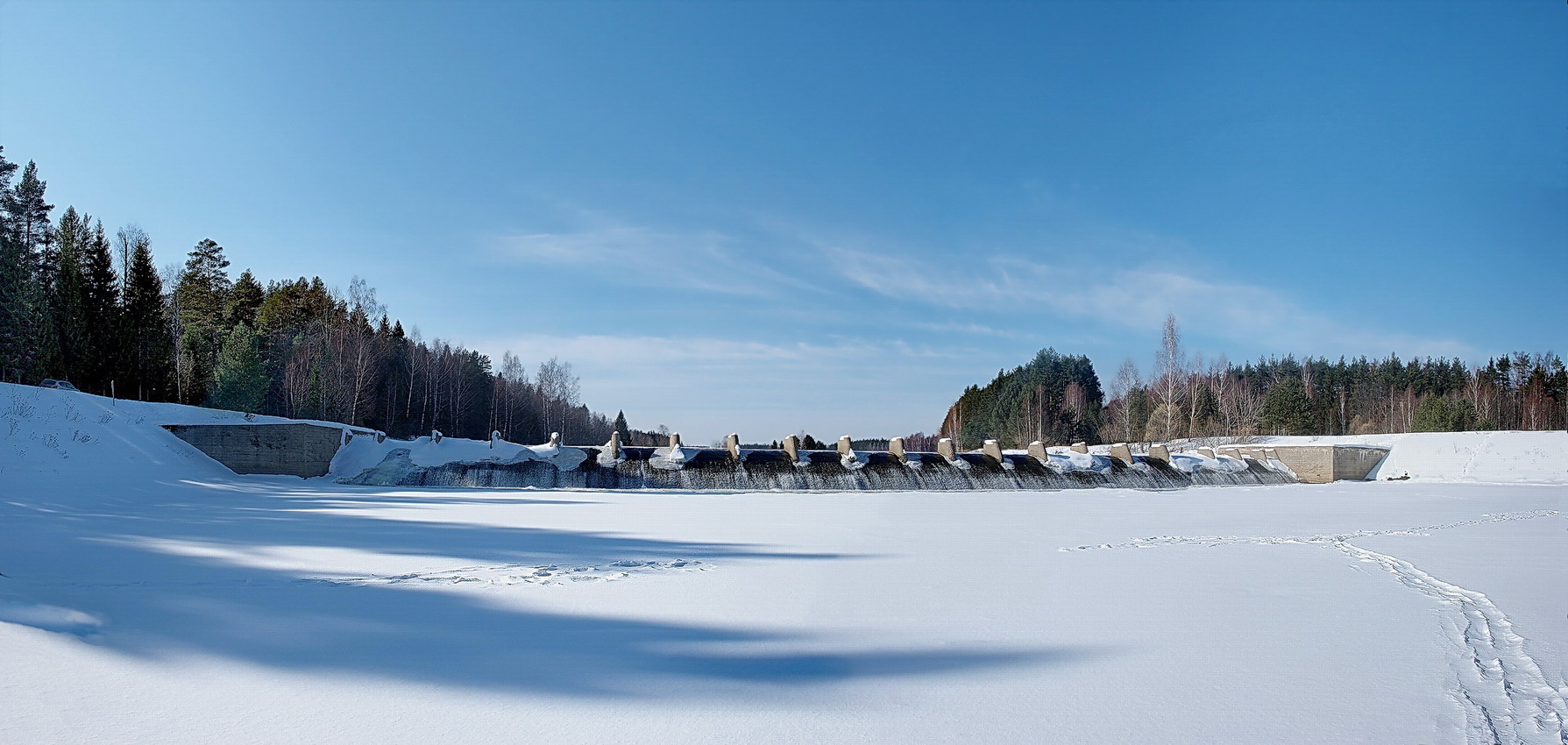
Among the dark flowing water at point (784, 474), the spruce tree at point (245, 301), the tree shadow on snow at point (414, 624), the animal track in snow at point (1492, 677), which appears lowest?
the dark flowing water at point (784, 474)

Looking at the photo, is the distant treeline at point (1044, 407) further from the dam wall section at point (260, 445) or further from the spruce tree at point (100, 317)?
the spruce tree at point (100, 317)

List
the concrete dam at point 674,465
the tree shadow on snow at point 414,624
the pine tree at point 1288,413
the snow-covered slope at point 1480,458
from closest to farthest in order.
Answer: the tree shadow on snow at point 414,624 < the concrete dam at point 674,465 < the snow-covered slope at point 1480,458 < the pine tree at point 1288,413

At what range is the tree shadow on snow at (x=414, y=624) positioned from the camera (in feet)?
11.4

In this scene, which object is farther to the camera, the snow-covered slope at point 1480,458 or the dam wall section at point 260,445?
the snow-covered slope at point 1480,458

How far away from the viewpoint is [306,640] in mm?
3852

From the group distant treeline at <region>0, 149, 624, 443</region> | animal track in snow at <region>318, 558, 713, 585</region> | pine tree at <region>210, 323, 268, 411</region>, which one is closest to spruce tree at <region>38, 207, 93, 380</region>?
distant treeline at <region>0, 149, 624, 443</region>

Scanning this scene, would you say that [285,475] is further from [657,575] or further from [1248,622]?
[1248,622]

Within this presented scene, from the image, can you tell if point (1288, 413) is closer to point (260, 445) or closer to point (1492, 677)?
point (1492, 677)

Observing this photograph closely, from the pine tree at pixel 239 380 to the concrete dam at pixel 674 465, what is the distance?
14.9 m

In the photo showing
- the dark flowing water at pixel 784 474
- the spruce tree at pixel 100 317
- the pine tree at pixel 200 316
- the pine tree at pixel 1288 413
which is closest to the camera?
the dark flowing water at pixel 784 474

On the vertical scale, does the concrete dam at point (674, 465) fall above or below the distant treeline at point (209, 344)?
below

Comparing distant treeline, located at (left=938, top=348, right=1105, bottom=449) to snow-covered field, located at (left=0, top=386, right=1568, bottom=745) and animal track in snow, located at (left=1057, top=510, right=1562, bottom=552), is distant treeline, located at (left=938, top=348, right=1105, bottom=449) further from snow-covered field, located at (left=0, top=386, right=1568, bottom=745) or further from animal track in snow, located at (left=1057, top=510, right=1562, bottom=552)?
snow-covered field, located at (left=0, top=386, right=1568, bottom=745)

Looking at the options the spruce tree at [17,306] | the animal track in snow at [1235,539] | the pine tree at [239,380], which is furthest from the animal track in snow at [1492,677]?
the spruce tree at [17,306]

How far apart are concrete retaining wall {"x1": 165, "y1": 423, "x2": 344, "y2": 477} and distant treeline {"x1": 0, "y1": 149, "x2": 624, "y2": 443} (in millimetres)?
15509
